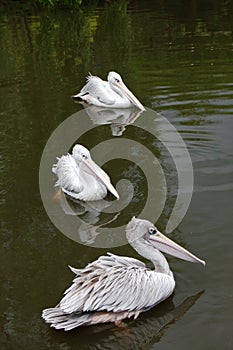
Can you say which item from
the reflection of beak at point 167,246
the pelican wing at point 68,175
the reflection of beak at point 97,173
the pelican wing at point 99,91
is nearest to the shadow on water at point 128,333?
the reflection of beak at point 167,246

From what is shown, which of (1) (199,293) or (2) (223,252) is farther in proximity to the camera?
(2) (223,252)

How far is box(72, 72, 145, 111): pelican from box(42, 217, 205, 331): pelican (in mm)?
3686

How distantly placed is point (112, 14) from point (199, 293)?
13.3 m

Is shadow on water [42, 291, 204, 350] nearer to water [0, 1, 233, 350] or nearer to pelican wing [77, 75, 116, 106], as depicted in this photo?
water [0, 1, 233, 350]

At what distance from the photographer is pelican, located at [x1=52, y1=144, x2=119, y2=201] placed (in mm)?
4816

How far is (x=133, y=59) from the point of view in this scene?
948 centimetres

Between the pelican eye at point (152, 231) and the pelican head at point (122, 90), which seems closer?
the pelican eye at point (152, 231)

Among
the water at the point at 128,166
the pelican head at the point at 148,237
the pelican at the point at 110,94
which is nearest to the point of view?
the water at the point at 128,166

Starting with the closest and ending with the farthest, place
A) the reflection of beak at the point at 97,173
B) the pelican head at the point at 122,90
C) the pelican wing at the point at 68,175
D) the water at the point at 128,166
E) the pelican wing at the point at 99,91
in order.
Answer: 1. the water at the point at 128,166
2. the reflection of beak at the point at 97,173
3. the pelican wing at the point at 68,175
4. the pelican head at the point at 122,90
5. the pelican wing at the point at 99,91

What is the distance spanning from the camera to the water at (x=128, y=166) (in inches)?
126

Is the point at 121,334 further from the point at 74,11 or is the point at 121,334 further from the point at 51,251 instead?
the point at 74,11

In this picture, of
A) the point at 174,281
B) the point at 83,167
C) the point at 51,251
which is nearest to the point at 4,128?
the point at 83,167

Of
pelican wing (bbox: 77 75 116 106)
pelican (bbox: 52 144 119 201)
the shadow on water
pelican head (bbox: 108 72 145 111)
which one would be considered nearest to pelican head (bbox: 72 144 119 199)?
pelican (bbox: 52 144 119 201)

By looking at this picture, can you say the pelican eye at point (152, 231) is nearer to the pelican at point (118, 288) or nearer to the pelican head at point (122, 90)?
the pelican at point (118, 288)
